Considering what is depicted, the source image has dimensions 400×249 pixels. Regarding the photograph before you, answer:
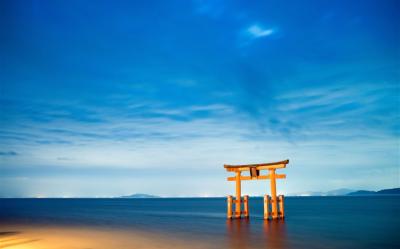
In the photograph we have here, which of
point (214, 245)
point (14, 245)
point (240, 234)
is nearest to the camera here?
point (14, 245)

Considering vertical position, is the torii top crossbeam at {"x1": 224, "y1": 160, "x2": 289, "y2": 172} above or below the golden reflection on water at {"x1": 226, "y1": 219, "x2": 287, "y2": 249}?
above

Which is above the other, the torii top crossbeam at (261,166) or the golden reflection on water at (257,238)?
the torii top crossbeam at (261,166)

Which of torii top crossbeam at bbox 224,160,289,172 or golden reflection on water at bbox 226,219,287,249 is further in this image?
torii top crossbeam at bbox 224,160,289,172

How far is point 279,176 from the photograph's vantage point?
26297 mm

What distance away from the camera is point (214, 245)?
58.3 ft

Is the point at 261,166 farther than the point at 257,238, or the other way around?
the point at 261,166

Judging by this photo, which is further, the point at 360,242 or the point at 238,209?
the point at 238,209

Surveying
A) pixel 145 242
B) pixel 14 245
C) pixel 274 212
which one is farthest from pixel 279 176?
pixel 14 245

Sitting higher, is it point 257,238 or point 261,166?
point 261,166

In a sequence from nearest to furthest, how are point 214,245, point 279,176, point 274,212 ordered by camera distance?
point 214,245, point 279,176, point 274,212

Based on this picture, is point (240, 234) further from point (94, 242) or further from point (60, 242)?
point (60, 242)

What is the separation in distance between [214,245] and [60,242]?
25.4 ft

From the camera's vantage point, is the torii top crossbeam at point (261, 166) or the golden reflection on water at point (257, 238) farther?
the torii top crossbeam at point (261, 166)

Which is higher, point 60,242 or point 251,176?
point 251,176
